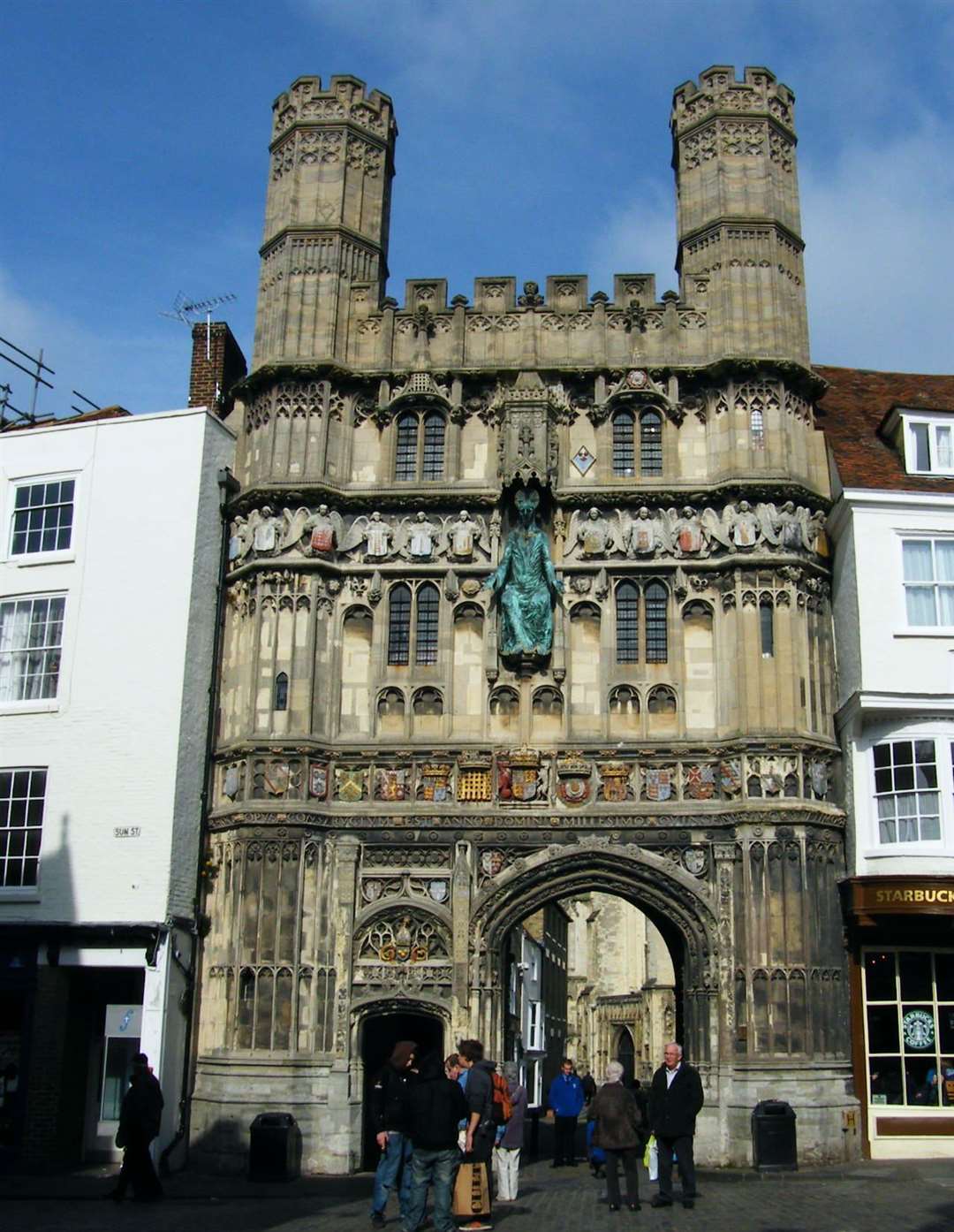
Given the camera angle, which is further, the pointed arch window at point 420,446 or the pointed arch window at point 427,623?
the pointed arch window at point 420,446

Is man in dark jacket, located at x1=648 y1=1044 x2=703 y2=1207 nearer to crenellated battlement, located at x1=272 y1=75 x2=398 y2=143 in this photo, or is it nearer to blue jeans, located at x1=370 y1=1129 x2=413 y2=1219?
blue jeans, located at x1=370 y1=1129 x2=413 y2=1219

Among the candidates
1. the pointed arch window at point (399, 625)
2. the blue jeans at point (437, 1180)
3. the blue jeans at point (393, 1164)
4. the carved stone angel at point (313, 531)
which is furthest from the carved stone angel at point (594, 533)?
the blue jeans at point (437, 1180)

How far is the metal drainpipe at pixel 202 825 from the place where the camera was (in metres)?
24.8

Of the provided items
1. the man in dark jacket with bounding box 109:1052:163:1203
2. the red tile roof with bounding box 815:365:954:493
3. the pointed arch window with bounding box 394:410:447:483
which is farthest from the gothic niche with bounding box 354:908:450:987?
Result: the red tile roof with bounding box 815:365:954:493

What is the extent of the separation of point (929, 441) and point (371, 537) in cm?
1102

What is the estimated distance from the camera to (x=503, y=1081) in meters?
19.1

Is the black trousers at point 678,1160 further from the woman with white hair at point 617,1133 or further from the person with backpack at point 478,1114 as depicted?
the person with backpack at point 478,1114

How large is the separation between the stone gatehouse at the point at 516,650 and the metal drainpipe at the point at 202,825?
21 centimetres

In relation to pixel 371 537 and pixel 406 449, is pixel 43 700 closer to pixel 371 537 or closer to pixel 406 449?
pixel 371 537

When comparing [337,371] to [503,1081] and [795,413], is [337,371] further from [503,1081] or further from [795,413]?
[503,1081]

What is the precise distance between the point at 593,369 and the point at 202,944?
1331cm

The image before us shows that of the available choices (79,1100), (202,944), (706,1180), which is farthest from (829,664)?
→ (79,1100)

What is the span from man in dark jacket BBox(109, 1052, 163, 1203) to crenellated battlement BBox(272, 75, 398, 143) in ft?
64.8

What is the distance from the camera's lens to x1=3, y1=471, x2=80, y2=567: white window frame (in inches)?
1106
